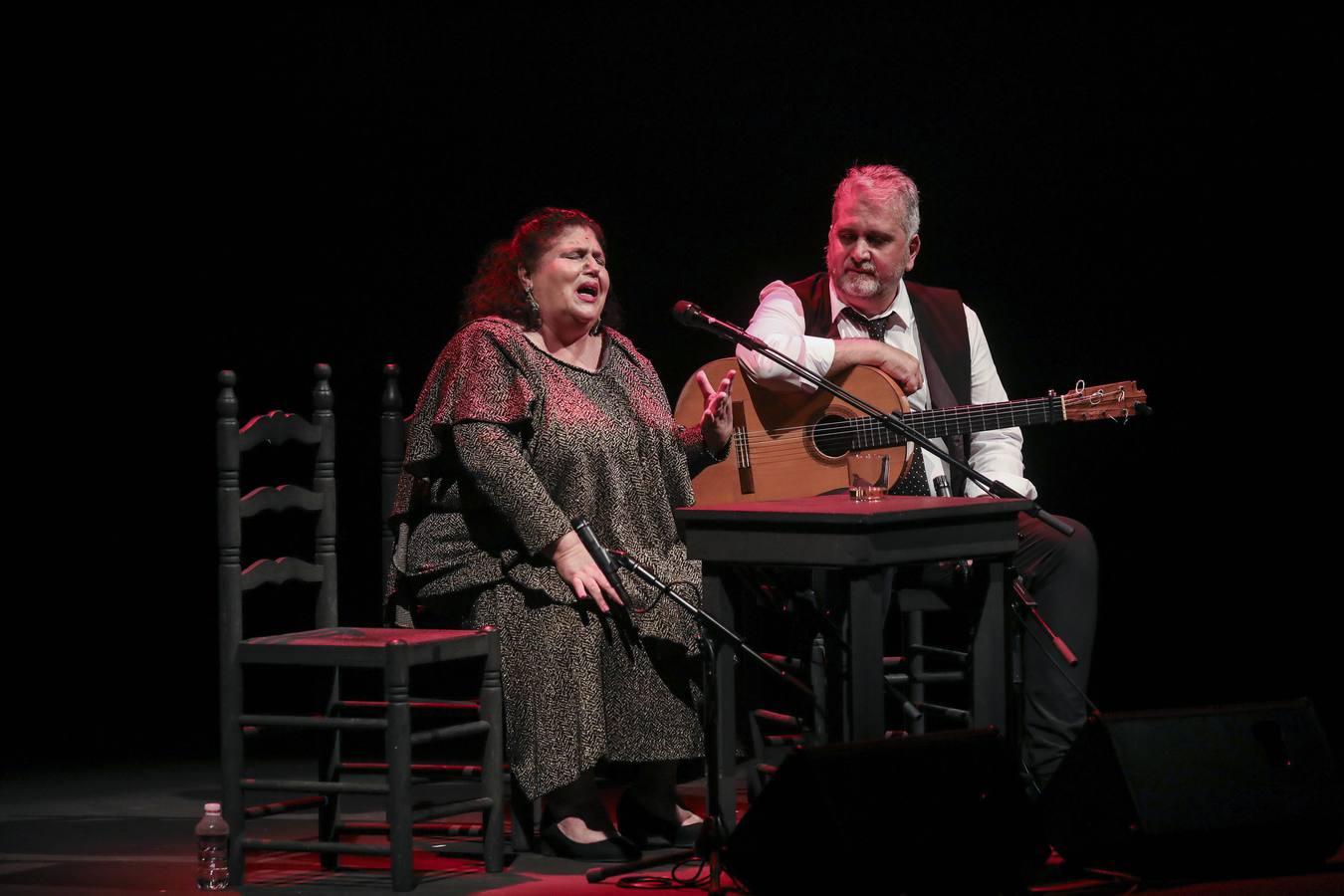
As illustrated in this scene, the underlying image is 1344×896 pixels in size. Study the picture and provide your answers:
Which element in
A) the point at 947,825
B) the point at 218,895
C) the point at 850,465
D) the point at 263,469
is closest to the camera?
the point at 947,825

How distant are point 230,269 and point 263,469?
634 mm

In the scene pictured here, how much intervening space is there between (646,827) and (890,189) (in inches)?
63.5

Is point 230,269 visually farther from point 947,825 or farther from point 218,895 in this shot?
point 947,825

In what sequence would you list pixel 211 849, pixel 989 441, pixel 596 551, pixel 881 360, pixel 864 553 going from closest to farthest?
1. pixel 864 553
2. pixel 211 849
3. pixel 596 551
4. pixel 881 360
5. pixel 989 441

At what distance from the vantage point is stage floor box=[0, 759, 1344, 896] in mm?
3129

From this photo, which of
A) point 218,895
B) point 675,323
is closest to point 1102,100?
point 675,323

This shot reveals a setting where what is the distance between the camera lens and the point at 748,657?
10.9 ft

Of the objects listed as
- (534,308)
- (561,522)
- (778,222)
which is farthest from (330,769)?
(778,222)

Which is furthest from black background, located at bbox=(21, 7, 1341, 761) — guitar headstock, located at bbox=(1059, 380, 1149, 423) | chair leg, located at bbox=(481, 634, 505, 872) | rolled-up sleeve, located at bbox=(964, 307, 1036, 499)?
chair leg, located at bbox=(481, 634, 505, 872)

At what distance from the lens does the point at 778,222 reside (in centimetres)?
505

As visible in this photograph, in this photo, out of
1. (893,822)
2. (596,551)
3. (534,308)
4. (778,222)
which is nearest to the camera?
(893,822)

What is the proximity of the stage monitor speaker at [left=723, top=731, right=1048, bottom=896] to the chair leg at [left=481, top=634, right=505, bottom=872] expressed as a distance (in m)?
0.75

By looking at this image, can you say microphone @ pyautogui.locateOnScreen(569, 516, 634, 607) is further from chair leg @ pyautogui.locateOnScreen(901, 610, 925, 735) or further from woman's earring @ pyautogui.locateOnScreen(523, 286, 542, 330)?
chair leg @ pyautogui.locateOnScreen(901, 610, 925, 735)

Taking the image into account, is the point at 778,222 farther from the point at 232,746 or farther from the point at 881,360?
the point at 232,746
